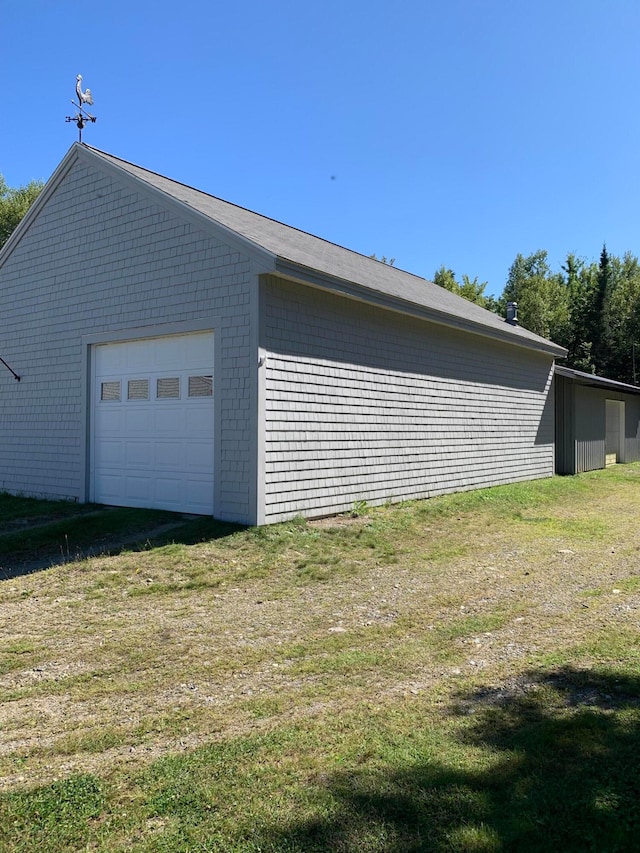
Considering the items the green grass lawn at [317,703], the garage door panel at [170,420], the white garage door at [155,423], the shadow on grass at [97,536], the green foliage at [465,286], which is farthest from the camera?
the green foliage at [465,286]

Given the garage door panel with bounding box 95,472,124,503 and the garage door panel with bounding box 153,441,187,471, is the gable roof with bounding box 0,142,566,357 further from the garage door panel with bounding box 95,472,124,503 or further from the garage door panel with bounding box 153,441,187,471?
the garage door panel with bounding box 95,472,124,503

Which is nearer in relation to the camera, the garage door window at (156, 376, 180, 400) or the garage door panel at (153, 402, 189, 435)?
the garage door panel at (153, 402, 189, 435)

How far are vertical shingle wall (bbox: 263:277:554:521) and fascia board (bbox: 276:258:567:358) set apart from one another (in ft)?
0.89

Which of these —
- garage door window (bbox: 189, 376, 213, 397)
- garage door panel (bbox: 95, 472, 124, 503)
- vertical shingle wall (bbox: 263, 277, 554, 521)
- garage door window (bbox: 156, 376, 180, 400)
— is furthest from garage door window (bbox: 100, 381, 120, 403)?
vertical shingle wall (bbox: 263, 277, 554, 521)

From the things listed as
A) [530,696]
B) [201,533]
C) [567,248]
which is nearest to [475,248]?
[567,248]

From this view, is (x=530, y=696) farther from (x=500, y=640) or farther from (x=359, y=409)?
(x=359, y=409)

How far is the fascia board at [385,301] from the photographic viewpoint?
8.19 m

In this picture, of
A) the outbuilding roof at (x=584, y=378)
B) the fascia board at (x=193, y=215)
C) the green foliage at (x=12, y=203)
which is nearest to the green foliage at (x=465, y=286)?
the outbuilding roof at (x=584, y=378)

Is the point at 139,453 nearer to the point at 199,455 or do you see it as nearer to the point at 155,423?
the point at 155,423

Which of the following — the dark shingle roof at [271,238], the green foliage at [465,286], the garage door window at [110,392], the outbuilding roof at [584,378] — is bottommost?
the garage door window at [110,392]

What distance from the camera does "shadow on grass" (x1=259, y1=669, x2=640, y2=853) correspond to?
2256mm

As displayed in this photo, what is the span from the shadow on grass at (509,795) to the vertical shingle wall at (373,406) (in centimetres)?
538

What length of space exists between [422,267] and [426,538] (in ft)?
149

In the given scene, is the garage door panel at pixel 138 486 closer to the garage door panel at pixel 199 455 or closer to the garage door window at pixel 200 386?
the garage door panel at pixel 199 455
